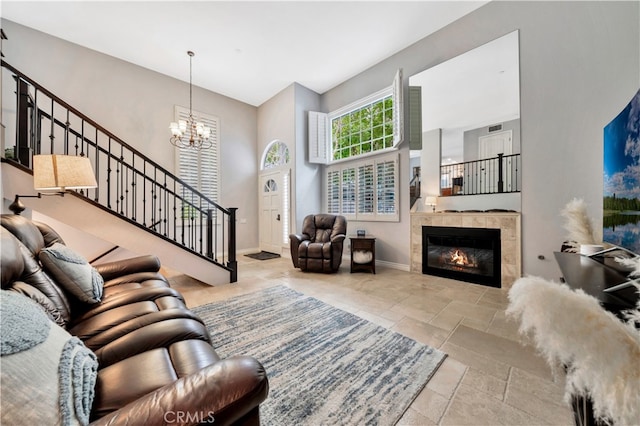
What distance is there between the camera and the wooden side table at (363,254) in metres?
3.96

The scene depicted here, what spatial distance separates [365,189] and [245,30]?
10.9 feet

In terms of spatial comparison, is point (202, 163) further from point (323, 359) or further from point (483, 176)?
point (483, 176)

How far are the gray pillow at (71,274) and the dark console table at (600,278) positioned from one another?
8.66 feet

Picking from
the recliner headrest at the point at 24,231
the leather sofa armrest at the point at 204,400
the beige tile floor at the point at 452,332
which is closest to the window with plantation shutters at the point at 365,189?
the beige tile floor at the point at 452,332

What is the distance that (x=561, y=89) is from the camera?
8.86 ft

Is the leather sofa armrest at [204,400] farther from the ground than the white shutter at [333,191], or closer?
closer

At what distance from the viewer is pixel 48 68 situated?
367 centimetres

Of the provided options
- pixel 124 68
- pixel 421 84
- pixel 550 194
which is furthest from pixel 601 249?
pixel 124 68

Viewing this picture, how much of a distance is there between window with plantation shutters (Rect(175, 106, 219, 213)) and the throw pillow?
4.54 m

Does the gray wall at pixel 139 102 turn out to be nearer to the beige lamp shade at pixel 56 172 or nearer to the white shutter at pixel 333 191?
the white shutter at pixel 333 191

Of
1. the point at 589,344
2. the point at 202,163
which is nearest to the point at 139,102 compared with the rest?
the point at 202,163

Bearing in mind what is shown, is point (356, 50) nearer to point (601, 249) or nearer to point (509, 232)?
point (509, 232)

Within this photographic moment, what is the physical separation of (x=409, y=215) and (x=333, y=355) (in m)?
2.89

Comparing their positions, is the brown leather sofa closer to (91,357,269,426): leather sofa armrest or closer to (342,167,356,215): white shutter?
(91,357,269,426): leather sofa armrest
